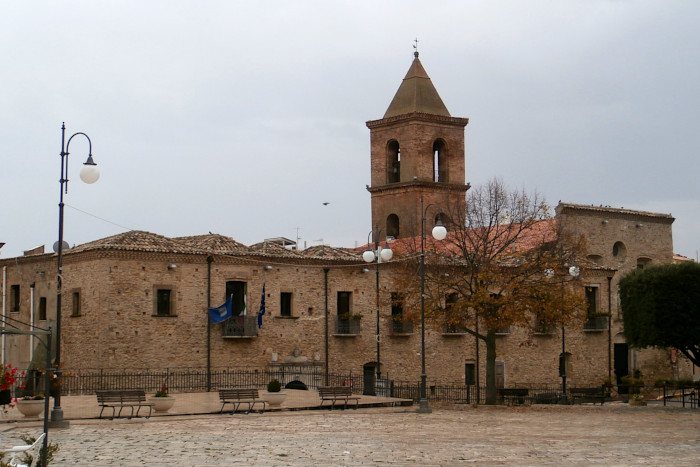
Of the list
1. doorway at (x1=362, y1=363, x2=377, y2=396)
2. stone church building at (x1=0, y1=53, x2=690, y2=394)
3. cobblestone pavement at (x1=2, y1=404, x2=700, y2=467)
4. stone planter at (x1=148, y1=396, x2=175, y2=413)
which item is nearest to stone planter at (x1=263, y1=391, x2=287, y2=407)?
cobblestone pavement at (x1=2, y1=404, x2=700, y2=467)

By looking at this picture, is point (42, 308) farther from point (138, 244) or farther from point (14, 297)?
point (138, 244)

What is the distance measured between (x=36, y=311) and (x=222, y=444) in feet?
88.4

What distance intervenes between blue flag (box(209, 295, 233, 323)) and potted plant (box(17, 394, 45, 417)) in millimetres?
15023

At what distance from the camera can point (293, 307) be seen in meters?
44.2

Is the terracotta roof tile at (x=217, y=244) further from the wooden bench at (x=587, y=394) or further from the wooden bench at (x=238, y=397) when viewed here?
the wooden bench at (x=587, y=394)

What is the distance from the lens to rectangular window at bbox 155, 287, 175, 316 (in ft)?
133

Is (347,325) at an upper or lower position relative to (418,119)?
lower

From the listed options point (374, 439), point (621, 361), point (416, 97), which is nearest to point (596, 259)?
point (621, 361)

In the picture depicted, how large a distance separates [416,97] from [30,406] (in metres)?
39.0

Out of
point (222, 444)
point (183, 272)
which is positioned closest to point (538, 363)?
point (183, 272)

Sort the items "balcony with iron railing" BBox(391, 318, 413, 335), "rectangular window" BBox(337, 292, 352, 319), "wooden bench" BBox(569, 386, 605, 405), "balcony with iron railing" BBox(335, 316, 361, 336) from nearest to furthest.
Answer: "balcony with iron railing" BBox(335, 316, 361, 336) < "rectangular window" BBox(337, 292, 352, 319) < "balcony with iron railing" BBox(391, 318, 413, 335) < "wooden bench" BBox(569, 386, 605, 405)

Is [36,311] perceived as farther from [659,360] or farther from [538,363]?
[659,360]

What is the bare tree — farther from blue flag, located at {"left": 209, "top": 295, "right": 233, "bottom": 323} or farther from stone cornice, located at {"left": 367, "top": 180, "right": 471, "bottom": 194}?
stone cornice, located at {"left": 367, "top": 180, "right": 471, "bottom": 194}

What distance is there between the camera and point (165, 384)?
37.9 meters
